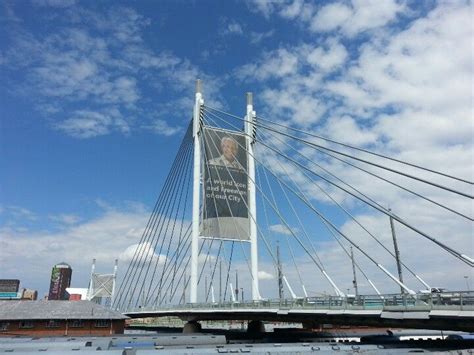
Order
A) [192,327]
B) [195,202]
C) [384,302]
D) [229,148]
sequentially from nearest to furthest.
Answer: [384,302] → [195,202] → [192,327] → [229,148]

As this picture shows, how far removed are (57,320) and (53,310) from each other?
2539 mm

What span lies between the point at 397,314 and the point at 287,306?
13.7 meters

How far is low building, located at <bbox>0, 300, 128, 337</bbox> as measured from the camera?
179 ft

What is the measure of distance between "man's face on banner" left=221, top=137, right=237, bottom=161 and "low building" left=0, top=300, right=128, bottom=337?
87.4 feet

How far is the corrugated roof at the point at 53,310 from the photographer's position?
55625 mm

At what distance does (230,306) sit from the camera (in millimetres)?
48188

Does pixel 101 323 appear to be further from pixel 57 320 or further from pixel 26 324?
pixel 26 324

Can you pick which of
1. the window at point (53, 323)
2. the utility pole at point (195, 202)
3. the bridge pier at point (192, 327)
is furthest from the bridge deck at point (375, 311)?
the window at point (53, 323)

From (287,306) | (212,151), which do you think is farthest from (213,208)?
(287,306)

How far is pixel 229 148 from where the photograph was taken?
5869cm

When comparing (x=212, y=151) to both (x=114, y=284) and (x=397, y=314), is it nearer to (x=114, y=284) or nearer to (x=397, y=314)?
(x=397, y=314)

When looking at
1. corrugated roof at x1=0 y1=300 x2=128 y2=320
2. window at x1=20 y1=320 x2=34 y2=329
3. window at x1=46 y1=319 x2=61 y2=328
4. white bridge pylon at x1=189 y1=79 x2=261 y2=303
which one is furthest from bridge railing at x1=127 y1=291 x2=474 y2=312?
window at x1=20 y1=320 x2=34 y2=329

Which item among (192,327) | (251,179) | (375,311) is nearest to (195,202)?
(251,179)

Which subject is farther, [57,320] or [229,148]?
[229,148]
